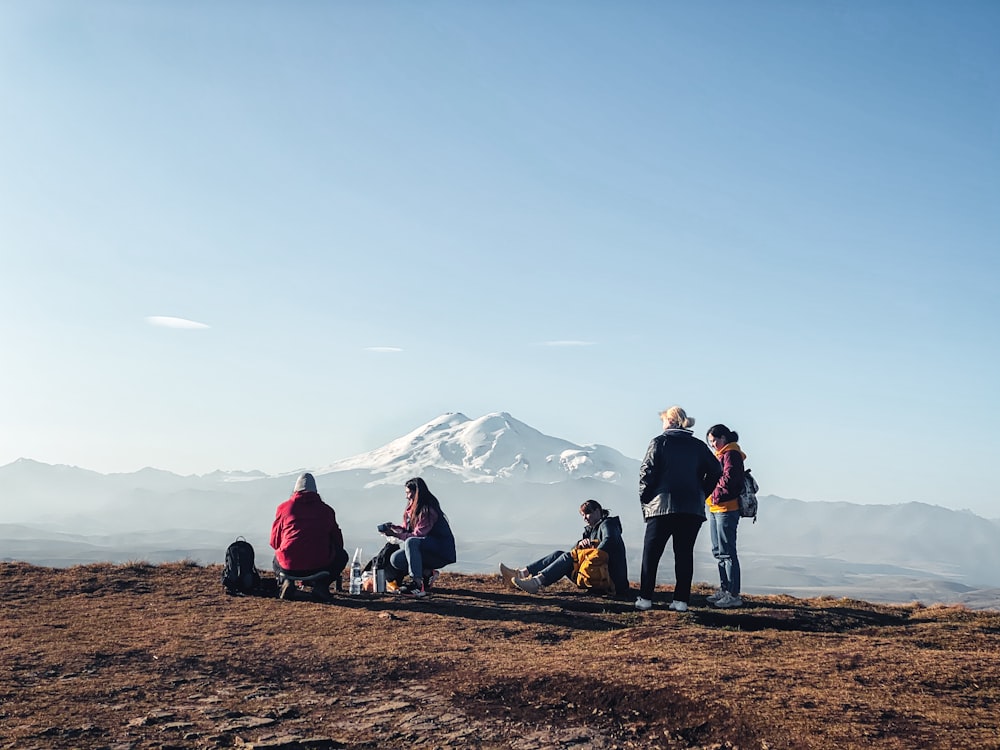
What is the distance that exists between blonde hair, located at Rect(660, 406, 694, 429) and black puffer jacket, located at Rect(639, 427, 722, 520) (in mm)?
181

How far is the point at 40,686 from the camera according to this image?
7.55 meters

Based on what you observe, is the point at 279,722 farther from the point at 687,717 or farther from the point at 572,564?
the point at 572,564

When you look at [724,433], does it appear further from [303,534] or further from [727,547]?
[303,534]

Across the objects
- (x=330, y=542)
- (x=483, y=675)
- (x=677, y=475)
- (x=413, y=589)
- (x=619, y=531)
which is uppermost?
(x=677, y=475)

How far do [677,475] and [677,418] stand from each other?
2.91ft

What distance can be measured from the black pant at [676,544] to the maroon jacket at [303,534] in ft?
14.6

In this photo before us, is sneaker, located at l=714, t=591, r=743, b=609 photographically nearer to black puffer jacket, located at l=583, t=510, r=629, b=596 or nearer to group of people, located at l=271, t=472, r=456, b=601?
black puffer jacket, located at l=583, t=510, r=629, b=596

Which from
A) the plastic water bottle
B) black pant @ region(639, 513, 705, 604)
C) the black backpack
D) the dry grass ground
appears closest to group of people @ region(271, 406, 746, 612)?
black pant @ region(639, 513, 705, 604)

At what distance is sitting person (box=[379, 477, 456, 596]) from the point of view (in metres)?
12.9

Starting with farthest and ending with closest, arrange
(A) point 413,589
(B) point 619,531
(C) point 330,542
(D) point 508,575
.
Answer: (D) point 508,575
(B) point 619,531
(A) point 413,589
(C) point 330,542

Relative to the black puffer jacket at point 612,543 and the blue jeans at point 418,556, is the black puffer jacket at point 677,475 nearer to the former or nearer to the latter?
the black puffer jacket at point 612,543

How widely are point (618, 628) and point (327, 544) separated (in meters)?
4.58

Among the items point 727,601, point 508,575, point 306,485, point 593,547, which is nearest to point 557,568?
point 593,547

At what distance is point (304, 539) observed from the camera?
12.5 metres
